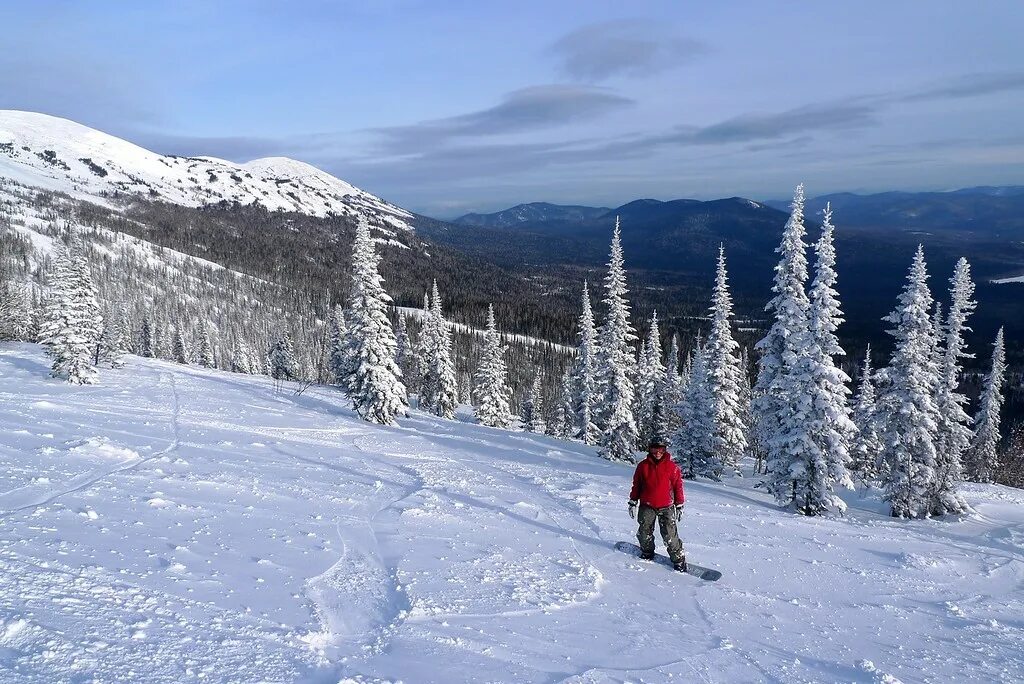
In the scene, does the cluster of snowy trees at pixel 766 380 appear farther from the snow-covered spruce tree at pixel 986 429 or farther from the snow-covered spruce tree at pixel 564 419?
the snow-covered spruce tree at pixel 564 419

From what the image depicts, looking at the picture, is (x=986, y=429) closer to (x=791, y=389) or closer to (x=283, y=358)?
(x=791, y=389)

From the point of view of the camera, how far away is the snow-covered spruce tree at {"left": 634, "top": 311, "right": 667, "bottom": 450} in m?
46.2

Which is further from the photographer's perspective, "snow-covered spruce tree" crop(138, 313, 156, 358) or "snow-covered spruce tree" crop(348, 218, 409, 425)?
"snow-covered spruce tree" crop(138, 313, 156, 358)

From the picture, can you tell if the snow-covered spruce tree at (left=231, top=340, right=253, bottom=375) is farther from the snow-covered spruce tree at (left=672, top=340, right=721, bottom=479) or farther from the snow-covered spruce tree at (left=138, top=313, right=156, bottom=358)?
the snow-covered spruce tree at (left=672, top=340, right=721, bottom=479)

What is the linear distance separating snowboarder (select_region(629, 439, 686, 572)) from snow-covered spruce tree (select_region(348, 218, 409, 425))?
21.8 m

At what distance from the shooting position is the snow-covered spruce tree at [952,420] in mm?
24438

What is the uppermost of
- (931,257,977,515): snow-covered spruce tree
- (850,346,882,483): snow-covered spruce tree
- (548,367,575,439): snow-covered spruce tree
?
(931,257,977,515): snow-covered spruce tree

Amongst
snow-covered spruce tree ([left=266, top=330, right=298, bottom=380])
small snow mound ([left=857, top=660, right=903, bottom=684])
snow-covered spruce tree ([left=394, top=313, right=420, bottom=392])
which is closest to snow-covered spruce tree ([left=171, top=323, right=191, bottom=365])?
snow-covered spruce tree ([left=266, top=330, right=298, bottom=380])

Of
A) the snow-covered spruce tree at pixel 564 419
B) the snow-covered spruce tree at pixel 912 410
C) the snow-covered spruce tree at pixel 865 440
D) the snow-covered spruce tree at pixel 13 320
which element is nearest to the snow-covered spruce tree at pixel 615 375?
the snow-covered spruce tree at pixel 912 410

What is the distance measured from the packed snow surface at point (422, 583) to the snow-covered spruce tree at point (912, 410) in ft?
27.4

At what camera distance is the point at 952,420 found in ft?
91.1

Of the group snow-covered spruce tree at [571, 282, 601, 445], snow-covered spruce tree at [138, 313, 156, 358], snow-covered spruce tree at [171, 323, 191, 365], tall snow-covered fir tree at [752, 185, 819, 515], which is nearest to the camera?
tall snow-covered fir tree at [752, 185, 819, 515]

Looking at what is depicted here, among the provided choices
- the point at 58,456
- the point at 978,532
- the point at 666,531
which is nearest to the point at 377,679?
the point at 666,531

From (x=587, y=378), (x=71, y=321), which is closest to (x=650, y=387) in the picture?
(x=587, y=378)
